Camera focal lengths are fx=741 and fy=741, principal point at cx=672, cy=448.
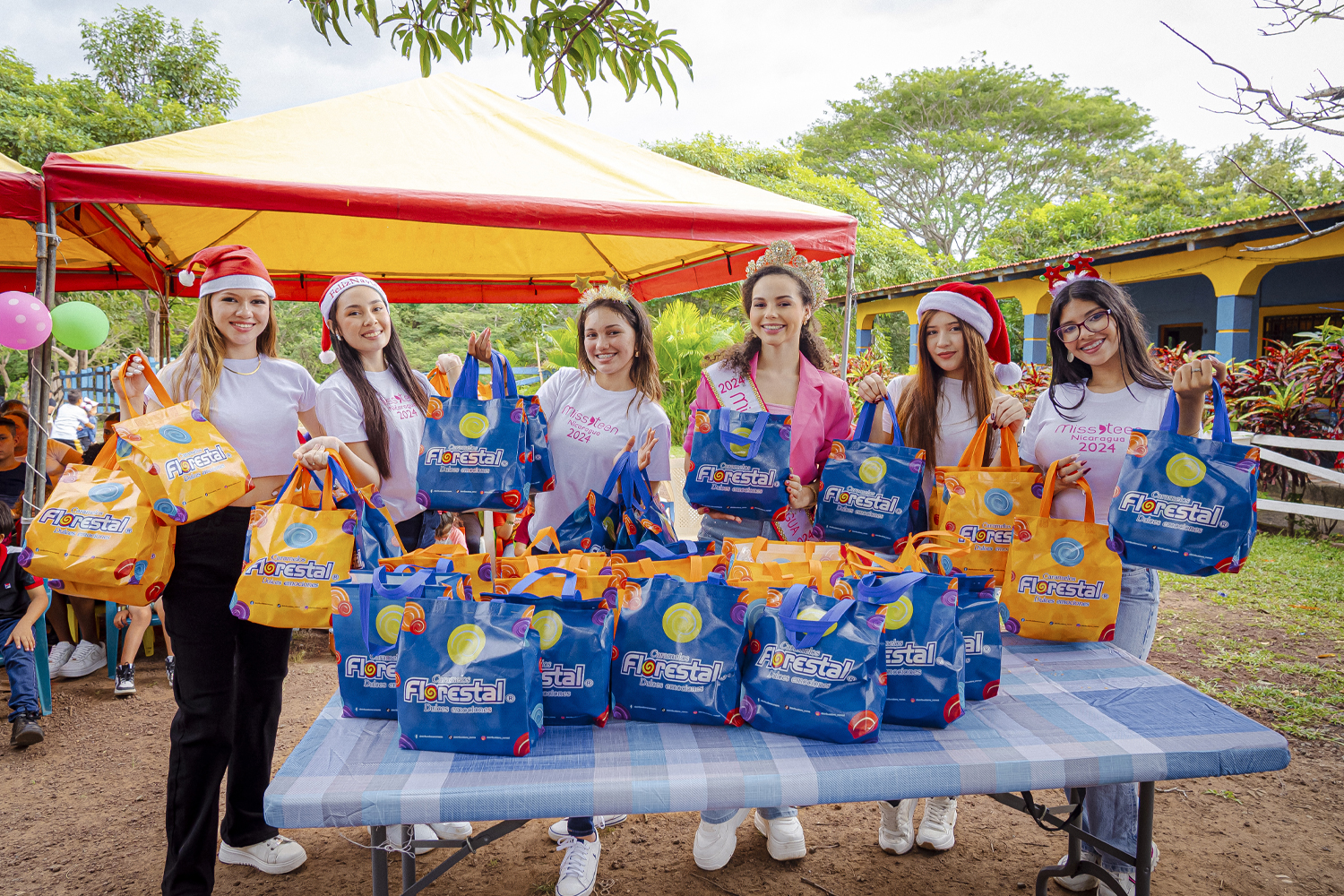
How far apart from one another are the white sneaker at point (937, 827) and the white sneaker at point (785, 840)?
43 cm

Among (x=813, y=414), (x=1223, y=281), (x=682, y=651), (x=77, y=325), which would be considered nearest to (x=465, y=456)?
(x=682, y=651)

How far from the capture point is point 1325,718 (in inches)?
143

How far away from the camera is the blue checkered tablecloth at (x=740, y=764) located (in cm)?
144

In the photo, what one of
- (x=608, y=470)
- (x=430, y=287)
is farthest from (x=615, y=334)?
(x=430, y=287)

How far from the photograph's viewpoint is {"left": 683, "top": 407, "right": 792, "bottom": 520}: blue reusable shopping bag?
89.5 inches

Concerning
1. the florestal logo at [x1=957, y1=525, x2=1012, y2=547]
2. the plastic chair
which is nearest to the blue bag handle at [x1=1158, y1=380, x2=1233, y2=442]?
the florestal logo at [x1=957, y1=525, x2=1012, y2=547]

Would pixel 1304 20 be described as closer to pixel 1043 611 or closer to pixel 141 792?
pixel 1043 611

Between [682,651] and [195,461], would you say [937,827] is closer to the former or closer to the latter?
[682,651]

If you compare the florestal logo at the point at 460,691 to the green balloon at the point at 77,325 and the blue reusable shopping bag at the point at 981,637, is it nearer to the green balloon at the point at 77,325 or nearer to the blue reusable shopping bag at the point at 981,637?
the blue reusable shopping bag at the point at 981,637

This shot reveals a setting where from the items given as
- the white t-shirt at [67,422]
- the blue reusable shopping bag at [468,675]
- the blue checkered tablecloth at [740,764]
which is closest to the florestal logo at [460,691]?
the blue reusable shopping bag at [468,675]

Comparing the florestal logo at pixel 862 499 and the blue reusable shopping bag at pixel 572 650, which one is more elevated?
the florestal logo at pixel 862 499

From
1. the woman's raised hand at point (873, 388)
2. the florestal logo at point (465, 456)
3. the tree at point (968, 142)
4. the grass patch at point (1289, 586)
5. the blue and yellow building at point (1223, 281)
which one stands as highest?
the tree at point (968, 142)

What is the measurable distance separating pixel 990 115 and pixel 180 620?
100 ft

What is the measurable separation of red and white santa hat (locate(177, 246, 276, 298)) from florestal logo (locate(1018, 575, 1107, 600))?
7.90ft
